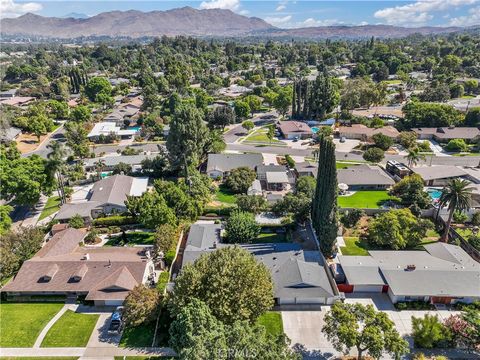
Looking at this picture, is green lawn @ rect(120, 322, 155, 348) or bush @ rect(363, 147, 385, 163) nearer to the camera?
green lawn @ rect(120, 322, 155, 348)

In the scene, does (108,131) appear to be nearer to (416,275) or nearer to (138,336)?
(138,336)

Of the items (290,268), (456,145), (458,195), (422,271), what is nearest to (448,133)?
(456,145)

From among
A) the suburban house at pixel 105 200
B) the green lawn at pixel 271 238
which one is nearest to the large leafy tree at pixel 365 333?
the green lawn at pixel 271 238

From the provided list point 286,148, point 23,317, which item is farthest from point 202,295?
point 286,148

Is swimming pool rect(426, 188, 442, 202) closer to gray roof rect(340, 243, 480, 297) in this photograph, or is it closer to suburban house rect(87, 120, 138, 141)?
gray roof rect(340, 243, 480, 297)

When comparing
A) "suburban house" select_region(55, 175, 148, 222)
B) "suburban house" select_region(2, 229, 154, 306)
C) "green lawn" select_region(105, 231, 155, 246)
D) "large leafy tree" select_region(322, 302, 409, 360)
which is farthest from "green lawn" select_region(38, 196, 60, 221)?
"large leafy tree" select_region(322, 302, 409, 360)

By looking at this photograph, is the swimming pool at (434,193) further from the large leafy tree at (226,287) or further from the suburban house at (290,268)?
the large leafy tree at (226,287)
